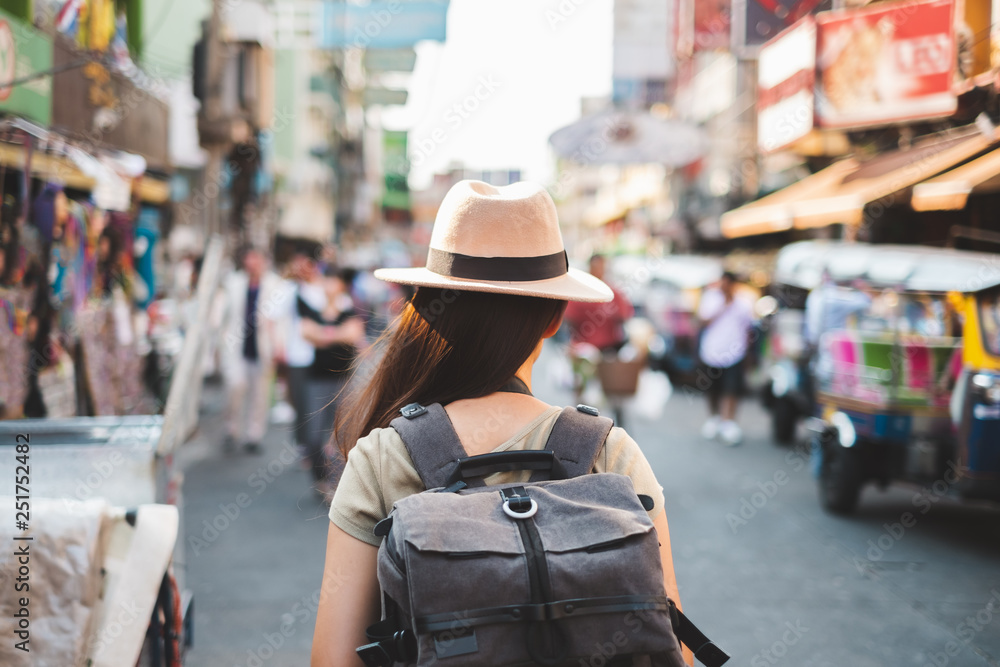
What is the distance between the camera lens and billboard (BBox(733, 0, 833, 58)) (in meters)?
16.0

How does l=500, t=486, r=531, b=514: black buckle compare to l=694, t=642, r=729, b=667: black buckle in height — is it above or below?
above

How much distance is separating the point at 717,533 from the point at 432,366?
16.4 ft

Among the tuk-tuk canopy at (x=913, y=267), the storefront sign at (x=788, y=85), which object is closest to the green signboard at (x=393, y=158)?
the storefront sign at (x=788, y=85)

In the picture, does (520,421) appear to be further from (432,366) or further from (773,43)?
(773,43)

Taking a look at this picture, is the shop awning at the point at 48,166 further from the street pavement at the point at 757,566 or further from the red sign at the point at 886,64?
the red sign at the point at 886,64

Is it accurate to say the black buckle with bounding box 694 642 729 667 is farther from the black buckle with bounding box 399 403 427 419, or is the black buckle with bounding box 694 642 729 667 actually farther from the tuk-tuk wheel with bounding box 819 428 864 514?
the tuk-tuk wheel with bounding box 819 428 864 514

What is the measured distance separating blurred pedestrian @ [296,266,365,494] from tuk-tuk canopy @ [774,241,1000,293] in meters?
4.15

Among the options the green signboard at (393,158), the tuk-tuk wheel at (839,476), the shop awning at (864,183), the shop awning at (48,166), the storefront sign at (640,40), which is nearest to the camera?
the tuk-tuk wheel at (839,476)

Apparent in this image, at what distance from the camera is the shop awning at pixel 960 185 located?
834cm

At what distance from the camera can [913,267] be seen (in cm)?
641

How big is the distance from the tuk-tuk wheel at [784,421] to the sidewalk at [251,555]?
5508mm

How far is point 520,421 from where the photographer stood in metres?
1.67

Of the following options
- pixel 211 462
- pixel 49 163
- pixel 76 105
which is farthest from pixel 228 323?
pixel 76 105

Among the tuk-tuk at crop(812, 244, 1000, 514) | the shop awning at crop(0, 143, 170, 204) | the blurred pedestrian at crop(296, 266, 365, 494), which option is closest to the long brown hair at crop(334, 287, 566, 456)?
the tuk-tuk at crop(812, 244, 1000, 514)
